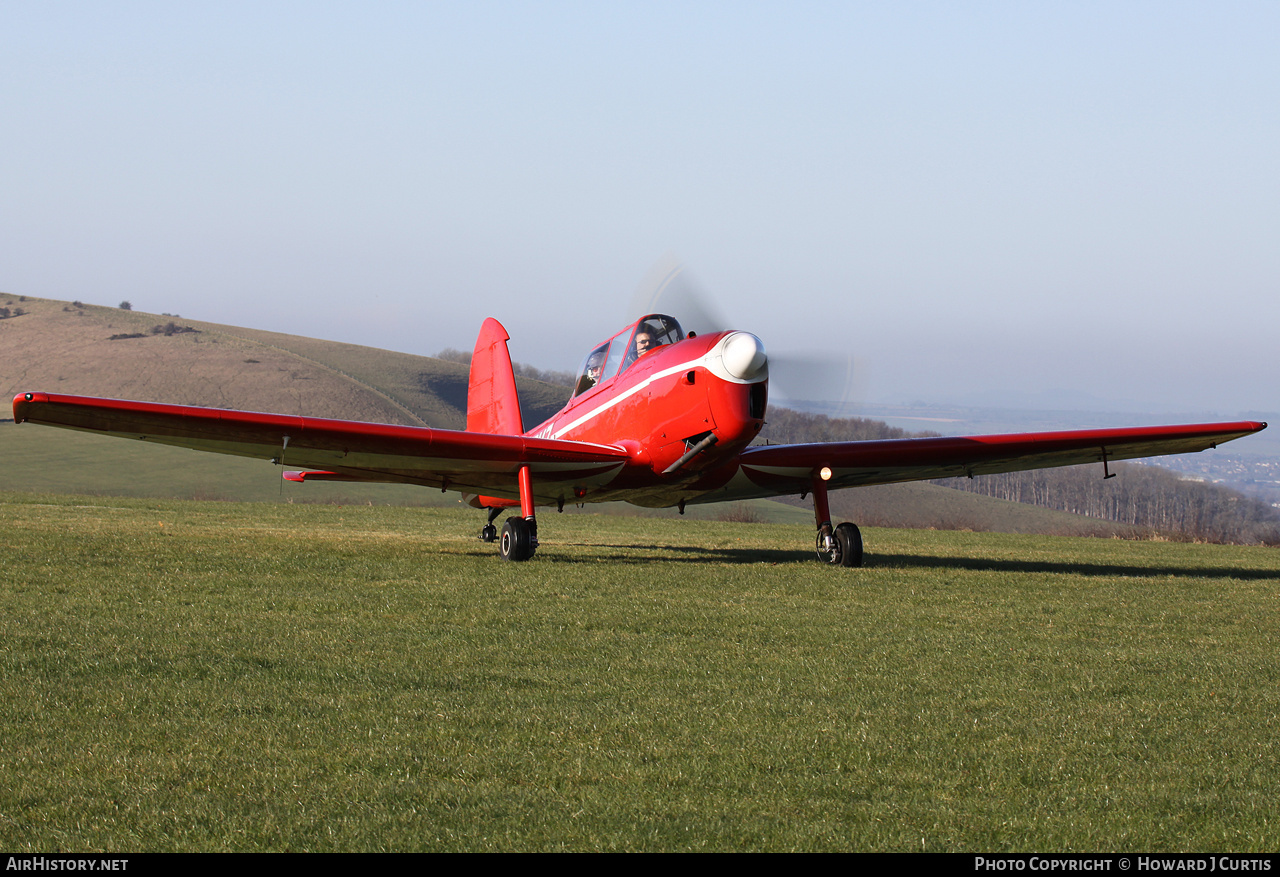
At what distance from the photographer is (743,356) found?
1230 centimetres

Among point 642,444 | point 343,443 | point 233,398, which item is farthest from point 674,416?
point 233,398

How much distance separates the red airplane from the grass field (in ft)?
7.60

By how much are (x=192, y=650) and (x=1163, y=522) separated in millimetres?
67803

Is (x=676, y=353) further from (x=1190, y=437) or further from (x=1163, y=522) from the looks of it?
(x=1163, y=522)

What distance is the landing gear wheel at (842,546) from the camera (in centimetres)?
1407

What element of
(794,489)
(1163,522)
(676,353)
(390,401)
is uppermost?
(390,401)

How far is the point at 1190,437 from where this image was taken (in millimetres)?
14531

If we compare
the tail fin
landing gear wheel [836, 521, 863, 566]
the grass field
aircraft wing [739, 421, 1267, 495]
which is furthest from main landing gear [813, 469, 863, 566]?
the tail fin

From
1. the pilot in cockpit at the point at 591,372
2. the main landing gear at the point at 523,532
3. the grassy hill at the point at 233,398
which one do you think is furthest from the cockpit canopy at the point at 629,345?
the grassy hill at the point at 233,398

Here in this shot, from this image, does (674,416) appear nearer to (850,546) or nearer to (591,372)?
(591,372)

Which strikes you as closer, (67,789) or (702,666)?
(67,789)

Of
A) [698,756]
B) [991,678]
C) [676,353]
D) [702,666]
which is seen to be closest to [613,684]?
[702,666]

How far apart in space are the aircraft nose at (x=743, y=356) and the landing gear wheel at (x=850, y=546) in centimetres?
300

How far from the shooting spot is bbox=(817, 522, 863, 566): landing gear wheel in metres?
14.1
